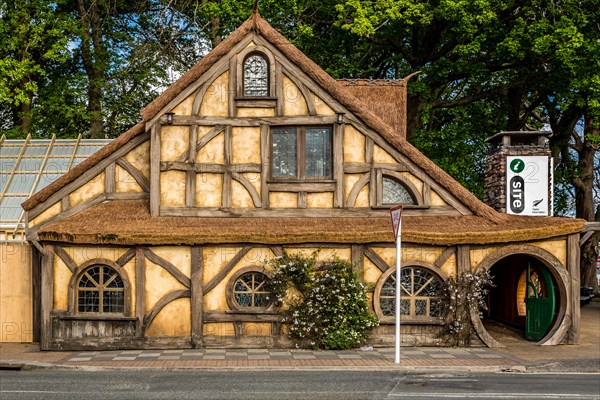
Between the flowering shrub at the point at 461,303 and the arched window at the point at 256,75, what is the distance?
6239 millimetres

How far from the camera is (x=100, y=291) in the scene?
53.8 ft

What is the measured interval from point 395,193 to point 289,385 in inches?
275

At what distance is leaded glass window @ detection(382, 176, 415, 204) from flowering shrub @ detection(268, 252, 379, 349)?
6.90ft

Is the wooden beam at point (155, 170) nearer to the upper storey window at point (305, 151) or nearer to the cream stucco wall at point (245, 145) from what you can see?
the cream stucco wall at point (245, 145)

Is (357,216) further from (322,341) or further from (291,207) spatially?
(322,341)

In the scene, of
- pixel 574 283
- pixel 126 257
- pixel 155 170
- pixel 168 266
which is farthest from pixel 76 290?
pixel 574 283

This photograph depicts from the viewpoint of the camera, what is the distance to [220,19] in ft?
101

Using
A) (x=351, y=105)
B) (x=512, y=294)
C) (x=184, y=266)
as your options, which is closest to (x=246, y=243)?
(x=184, y=266)

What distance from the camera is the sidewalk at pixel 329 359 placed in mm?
13875

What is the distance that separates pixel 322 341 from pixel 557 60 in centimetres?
1468

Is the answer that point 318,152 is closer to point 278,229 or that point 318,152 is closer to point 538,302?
point 278,229

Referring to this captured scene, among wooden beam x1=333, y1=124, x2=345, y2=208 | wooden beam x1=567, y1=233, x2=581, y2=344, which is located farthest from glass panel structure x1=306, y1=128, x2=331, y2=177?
wooden beam x1=567, y1=233, x2=581, y2=344

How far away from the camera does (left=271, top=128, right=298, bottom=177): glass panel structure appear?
1753 cm

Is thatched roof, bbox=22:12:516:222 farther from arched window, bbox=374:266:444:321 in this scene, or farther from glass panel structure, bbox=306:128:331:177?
arched window, bbox=374:266:444:321
